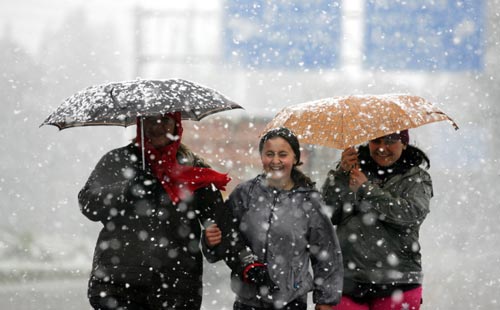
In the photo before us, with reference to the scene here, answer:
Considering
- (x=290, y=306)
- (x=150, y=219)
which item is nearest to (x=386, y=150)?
(x=290, y=306)

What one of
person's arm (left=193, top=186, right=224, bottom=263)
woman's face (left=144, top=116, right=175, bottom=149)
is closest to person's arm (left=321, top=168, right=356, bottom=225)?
person's arm (left=193, top=186, right=224, bottom=263)

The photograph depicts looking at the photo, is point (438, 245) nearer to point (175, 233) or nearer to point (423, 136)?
point (423, 136)

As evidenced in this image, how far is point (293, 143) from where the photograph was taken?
4.41 metres

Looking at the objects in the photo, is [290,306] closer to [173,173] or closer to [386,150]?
[173,173]

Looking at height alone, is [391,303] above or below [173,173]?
below

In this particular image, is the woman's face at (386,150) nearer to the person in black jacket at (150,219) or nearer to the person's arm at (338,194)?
the person's arm at (338,194)

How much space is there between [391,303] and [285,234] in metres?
0.74

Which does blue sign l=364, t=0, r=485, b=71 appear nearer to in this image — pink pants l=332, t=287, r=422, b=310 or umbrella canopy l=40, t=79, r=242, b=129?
pink pants l=332, t=287, r=422, b=310

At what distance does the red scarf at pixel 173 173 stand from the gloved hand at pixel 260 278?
0.48 meters

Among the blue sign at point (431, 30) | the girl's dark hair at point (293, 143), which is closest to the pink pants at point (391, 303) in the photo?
the girl's dark hair at point (293, 143)

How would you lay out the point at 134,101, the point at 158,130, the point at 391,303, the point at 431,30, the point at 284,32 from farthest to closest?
the point at 284,32 → the point at 431,30 → the point at 391,303 → the point at 158,130 → the point at 134,101

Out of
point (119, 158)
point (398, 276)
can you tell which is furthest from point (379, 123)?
point (119, 158)

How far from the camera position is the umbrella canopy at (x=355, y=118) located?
14.6ft

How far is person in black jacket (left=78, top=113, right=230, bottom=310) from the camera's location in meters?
4.03
